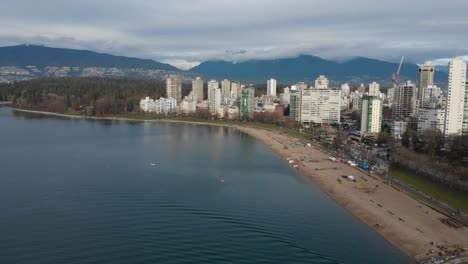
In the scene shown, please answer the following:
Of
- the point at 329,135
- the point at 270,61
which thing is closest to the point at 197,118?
the point at 329,135

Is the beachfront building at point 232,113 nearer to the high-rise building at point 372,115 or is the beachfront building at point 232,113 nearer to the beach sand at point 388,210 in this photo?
the high-rise building at point 372,115

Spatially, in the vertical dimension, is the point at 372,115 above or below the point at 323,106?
below

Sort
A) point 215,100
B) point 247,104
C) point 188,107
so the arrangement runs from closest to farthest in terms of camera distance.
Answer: point 247,104, point 215,100, point 188,107

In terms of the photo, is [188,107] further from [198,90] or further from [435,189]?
[435,189]

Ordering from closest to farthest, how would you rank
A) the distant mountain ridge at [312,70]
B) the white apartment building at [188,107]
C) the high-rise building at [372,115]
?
the high-rise building at [372,115] → the white apartment building at [188,107] → the distant mountain ridge at [312,70]

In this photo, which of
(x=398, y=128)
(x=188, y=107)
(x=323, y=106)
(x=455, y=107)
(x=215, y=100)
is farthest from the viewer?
(x=188, y=107)

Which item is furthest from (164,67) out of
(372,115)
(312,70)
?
(372,115)

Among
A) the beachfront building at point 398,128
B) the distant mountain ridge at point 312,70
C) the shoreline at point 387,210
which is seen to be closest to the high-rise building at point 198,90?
the beachfront building at point 398,128

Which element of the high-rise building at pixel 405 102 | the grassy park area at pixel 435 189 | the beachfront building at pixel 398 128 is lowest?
the grassy park area at pixel 435 189

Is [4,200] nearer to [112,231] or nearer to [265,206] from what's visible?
[112,231]
